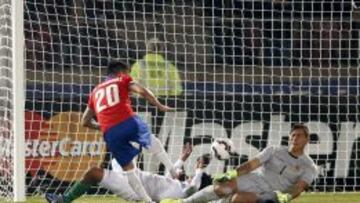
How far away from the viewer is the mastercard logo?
460 inches

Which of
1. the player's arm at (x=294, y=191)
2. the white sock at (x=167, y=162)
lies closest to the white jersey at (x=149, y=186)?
the white sock at (x=167, y=162)

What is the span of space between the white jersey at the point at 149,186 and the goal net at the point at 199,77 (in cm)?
305

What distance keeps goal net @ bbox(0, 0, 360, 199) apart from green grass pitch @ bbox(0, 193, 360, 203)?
0.57 m

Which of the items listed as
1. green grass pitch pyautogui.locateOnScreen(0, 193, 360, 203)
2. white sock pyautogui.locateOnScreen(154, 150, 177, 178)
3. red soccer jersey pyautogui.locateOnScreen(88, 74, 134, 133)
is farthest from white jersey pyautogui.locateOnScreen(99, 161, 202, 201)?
green grass pitch pyautogui.locateOnScreen(0, 193, 360, 203)

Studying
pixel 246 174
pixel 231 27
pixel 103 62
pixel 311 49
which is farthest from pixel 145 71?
pixel 246 174

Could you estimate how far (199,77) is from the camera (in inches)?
492

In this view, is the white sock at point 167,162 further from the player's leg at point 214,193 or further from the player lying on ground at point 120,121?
the player's leg at point 214,193

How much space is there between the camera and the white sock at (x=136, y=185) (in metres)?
7.95

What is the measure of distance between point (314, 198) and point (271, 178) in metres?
2.90

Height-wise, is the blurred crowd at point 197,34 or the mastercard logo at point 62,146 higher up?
the blurred crowd at point 197,34

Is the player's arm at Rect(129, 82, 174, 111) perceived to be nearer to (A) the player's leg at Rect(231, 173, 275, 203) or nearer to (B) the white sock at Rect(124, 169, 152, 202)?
(B) the white sock at Rect(124, 169, 152, 202)

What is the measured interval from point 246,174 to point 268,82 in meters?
4.52

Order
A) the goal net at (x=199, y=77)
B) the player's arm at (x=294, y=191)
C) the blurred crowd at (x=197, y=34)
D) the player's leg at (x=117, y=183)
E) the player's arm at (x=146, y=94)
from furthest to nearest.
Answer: the blurred crowd at (x=197, y=34) → the goal net at (x=199, y=77) → the player's leg at (x=117, y=183) → the player's arm at (x=146, y=94) → the player's arm at (x=294, y=191)

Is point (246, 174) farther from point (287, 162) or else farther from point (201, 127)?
point (201, 127)
